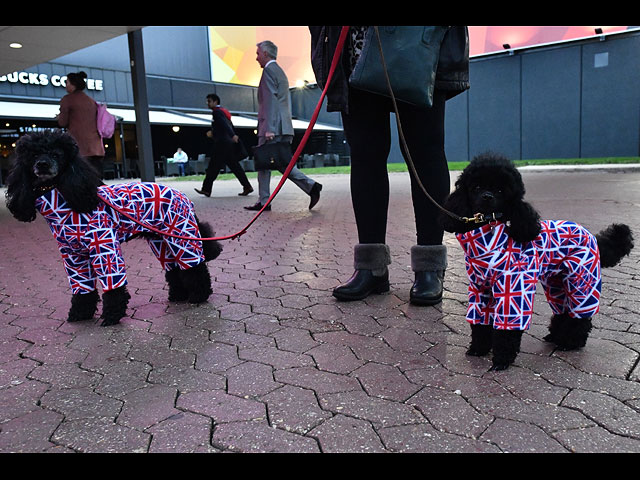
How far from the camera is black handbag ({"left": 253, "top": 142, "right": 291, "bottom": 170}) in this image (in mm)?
7918

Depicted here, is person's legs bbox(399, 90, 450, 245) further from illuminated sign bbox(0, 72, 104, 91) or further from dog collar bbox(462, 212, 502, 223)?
illuminated sign bbox(0, 72, 104, 91)

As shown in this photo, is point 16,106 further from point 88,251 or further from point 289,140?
point 88,251

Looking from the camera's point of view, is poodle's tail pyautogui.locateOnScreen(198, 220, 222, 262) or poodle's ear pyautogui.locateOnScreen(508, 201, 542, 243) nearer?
poodle's ear pyautogui.locateOnScreen(508, 201, 542, 243)

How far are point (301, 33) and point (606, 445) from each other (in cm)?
3380

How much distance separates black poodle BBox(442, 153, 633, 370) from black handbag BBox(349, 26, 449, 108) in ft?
2.62

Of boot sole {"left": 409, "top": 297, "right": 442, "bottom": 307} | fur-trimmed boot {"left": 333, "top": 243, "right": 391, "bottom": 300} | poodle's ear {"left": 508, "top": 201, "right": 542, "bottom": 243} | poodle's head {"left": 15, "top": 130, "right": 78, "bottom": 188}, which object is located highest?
poodle's head {"left": 15, "top": 130, "right": 78, "bottom": 188}

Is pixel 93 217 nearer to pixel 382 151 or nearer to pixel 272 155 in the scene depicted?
pixel 382 151

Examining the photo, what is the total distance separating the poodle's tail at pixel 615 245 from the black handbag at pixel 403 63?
3.77 feet

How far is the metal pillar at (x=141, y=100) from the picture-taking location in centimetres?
1052

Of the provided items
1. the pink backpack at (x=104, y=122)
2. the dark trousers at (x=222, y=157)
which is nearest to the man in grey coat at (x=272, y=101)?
the pink backpack at (x=104, y=122)

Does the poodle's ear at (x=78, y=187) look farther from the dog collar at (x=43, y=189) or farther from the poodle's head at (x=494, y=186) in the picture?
the poodle's head at (x=494, y=186)

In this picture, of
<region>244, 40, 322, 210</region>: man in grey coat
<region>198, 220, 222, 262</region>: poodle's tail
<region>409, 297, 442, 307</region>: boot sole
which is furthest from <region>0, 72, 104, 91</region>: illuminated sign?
<region>409, 297, 442, 307</region>: boot sole

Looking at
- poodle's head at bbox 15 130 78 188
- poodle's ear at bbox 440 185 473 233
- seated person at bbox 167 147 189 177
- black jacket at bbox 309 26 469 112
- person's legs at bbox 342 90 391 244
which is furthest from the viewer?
seated person at bbox 167 147 189 177
